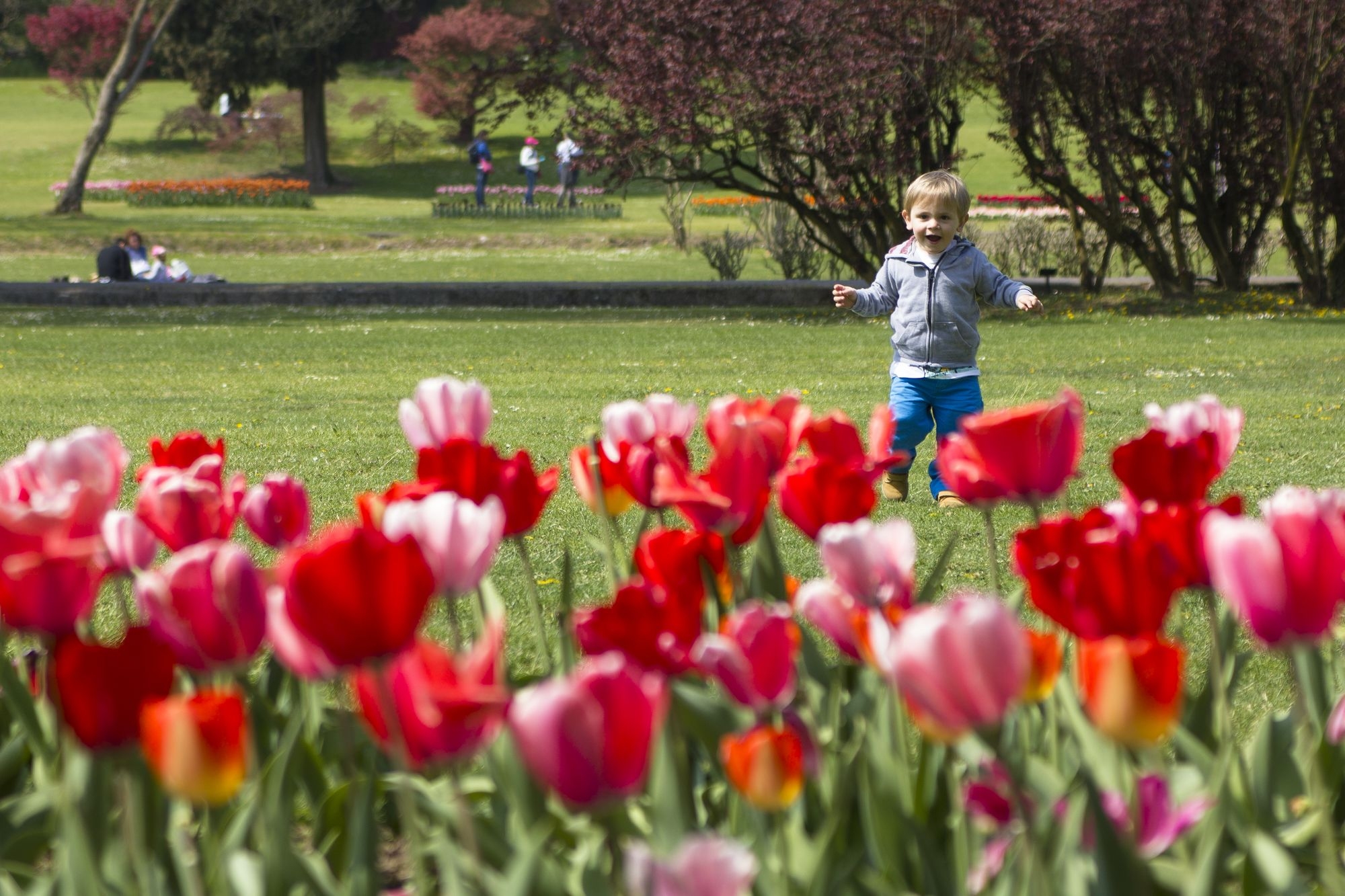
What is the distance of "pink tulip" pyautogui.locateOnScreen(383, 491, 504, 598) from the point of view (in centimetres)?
151

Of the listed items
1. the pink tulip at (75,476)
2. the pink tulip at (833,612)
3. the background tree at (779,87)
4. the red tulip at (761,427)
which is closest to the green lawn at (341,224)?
the background tree at (779,87)

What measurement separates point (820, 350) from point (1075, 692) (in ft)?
37.9

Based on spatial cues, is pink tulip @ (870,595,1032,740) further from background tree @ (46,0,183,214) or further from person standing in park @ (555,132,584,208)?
person standing in park @ (555,132,584,208)

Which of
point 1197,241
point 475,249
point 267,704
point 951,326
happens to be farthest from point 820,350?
point 475,249

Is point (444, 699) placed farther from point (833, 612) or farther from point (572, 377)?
point (572, 377)

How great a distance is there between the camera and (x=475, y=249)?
30562 mm

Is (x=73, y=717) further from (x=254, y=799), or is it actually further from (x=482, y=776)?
(x=482, y=776)

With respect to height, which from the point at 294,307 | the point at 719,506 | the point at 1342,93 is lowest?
the point at 294,307

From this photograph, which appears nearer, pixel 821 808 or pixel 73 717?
pixel 73 717

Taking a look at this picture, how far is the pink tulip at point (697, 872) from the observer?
3.64ft

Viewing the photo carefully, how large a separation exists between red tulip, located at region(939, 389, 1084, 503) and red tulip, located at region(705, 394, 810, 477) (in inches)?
9.7

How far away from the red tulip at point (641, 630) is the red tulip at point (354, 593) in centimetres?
28

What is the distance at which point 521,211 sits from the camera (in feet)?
126

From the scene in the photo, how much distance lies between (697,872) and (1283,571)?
2.00 ft
